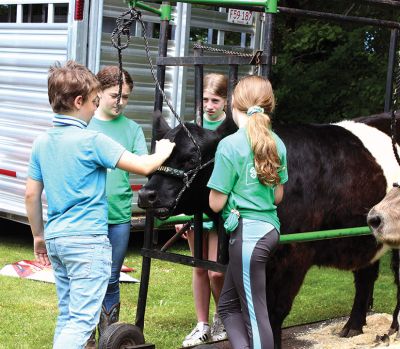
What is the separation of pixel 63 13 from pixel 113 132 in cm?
337

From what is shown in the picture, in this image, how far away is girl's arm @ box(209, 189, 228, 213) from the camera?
4.10 meters

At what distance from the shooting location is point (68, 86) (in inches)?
156

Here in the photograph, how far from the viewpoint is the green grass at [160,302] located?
5.62 meters

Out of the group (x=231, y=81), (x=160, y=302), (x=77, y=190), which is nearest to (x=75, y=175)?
(x=77, y=190)

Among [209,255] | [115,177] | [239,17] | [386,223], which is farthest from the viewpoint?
[239,17]

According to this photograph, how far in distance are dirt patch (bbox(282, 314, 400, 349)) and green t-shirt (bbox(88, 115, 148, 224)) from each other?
143 cm

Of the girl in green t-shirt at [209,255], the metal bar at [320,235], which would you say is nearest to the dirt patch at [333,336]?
the girl in green t-shirt at [209,255]

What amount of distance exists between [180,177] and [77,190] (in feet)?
Result: 2.19

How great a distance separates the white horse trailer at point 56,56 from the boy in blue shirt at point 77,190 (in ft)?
12.1

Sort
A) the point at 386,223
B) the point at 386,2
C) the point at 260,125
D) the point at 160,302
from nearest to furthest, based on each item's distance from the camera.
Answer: the point at 260,125, the point at 386,223, the point at 386,2, the point at 160,302

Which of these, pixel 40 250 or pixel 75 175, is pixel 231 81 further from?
pixel 40 250

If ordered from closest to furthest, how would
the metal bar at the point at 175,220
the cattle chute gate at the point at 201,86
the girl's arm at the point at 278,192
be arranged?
the girl's arm at the point at 278,192, the cattle chute gate at the point at 201,86, the metal bar at the point at 175,220

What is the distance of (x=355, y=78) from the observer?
11.6 metres

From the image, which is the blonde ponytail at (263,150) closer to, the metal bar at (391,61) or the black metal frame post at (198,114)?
the black metal frame post at (198,114)
